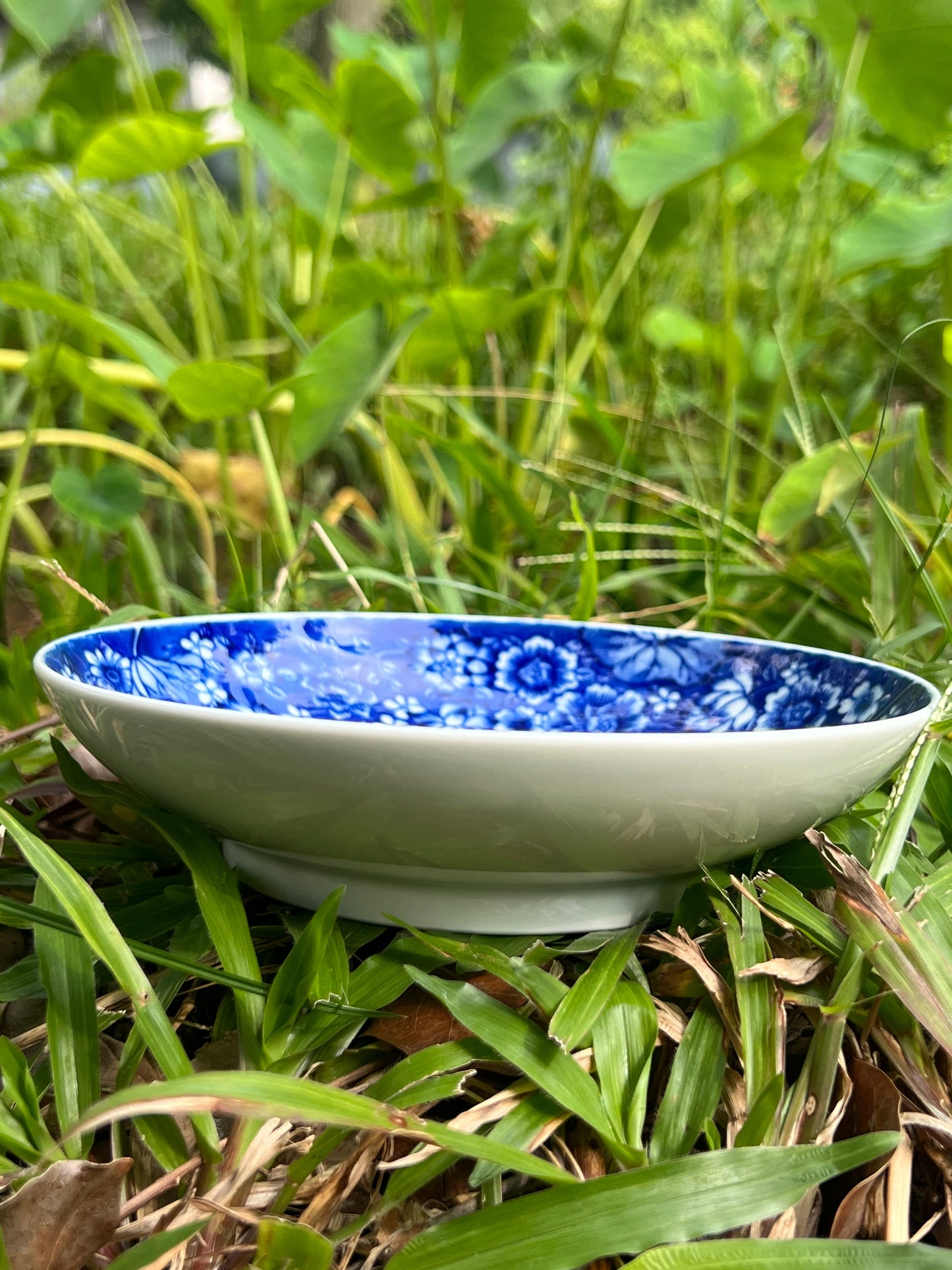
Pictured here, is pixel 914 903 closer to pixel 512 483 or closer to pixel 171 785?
pixel 171 785

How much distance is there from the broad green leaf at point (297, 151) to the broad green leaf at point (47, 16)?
14 centimetres

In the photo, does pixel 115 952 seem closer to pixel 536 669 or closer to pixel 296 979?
pixel 296 979

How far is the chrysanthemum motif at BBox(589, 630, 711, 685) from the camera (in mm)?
598

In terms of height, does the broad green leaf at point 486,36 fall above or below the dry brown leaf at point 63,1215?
above

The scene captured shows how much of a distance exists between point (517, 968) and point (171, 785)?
0.14 m

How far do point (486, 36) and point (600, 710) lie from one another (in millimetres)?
771

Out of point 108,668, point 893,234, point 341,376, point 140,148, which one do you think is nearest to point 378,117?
point 140,148

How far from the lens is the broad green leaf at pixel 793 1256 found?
0.25 m

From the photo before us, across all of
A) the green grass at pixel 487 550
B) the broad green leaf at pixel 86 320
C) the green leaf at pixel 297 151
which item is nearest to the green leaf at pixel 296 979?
the green grass at pixel 487 550

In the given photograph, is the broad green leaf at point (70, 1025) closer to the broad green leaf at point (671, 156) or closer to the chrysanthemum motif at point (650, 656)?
the chrysanthemum motif at point (650, 656)

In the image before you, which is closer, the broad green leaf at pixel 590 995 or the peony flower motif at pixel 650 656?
the broad green leaf at pixel 590 995

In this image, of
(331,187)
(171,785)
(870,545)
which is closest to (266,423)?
(331,187)

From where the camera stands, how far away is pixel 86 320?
688 mm

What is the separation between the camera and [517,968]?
1.13ft
